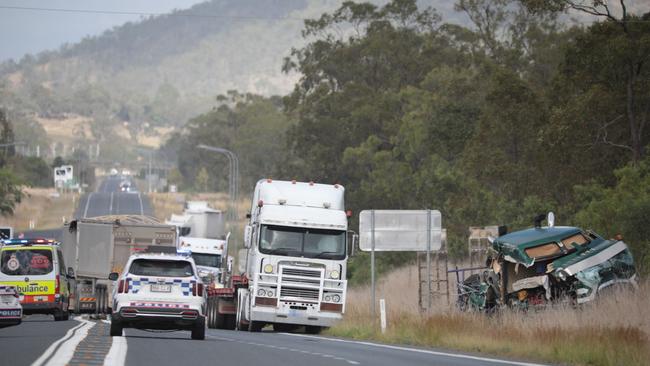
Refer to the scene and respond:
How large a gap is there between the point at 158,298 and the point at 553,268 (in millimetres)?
9132

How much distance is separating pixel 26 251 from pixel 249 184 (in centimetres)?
11676

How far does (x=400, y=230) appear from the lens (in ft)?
111

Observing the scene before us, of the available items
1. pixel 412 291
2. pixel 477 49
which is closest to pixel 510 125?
pixel 412 291

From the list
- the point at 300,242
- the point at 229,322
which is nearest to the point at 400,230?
the point at 300,242

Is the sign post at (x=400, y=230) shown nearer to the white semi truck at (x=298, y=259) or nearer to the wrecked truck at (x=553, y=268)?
the white semi truck at (x=298, y=259)

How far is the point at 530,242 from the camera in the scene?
1193 inches

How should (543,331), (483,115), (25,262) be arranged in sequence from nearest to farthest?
(543,331), (25,262), (483,115)

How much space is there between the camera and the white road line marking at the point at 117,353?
56.8 ft

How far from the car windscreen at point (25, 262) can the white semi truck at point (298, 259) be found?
653 cm

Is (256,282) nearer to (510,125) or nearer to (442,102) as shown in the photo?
(510,125)

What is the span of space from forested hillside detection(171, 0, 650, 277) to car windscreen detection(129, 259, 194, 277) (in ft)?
72.7

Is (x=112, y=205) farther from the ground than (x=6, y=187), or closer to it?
farther from the ground

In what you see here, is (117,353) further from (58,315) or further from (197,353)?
(58,315)

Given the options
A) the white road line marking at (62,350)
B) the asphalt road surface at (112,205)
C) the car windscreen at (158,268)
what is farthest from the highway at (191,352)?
the asphalt road surface at (112,205)
